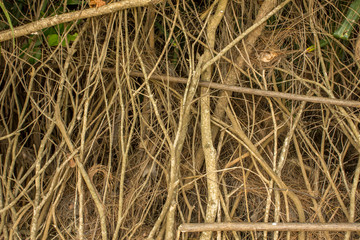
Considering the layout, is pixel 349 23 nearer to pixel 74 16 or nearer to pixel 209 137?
pixel 209 137

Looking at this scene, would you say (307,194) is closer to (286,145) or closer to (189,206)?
(286,145)

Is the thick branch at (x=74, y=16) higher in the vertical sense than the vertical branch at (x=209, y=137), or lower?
higher

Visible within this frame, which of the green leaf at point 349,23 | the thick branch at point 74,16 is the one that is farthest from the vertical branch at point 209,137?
the green leaf at point 349,23

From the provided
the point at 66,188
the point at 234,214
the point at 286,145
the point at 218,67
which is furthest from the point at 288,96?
the point at 66,188

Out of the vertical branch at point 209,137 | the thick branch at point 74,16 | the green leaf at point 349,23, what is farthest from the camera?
the green leaf at point 349,23

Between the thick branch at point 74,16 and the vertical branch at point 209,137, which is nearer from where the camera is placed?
the thick branch at point 74,16

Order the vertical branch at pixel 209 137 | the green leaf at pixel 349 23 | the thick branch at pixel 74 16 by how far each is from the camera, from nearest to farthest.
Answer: the thick branch at pixel 74 16 → the vertical branch at pixel 209 137 → the green leaf at pixel 349 23

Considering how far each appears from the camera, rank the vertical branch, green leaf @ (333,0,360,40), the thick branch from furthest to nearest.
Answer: green leaf @ (333,0,360,40)
the vertical branch
the thick branch

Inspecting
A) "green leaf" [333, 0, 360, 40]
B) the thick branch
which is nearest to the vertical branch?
the thick branch

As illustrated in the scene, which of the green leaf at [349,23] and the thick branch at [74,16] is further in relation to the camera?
the green leaf at [349,23]

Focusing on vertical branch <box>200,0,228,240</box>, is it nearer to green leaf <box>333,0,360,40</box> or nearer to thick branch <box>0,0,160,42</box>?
thick branch <box>0,0,160,42</box>

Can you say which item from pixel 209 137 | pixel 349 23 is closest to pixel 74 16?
pixel 209 137

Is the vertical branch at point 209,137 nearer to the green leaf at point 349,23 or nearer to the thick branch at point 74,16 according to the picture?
the thick branch at point 74,16

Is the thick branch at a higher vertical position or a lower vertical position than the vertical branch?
higher
